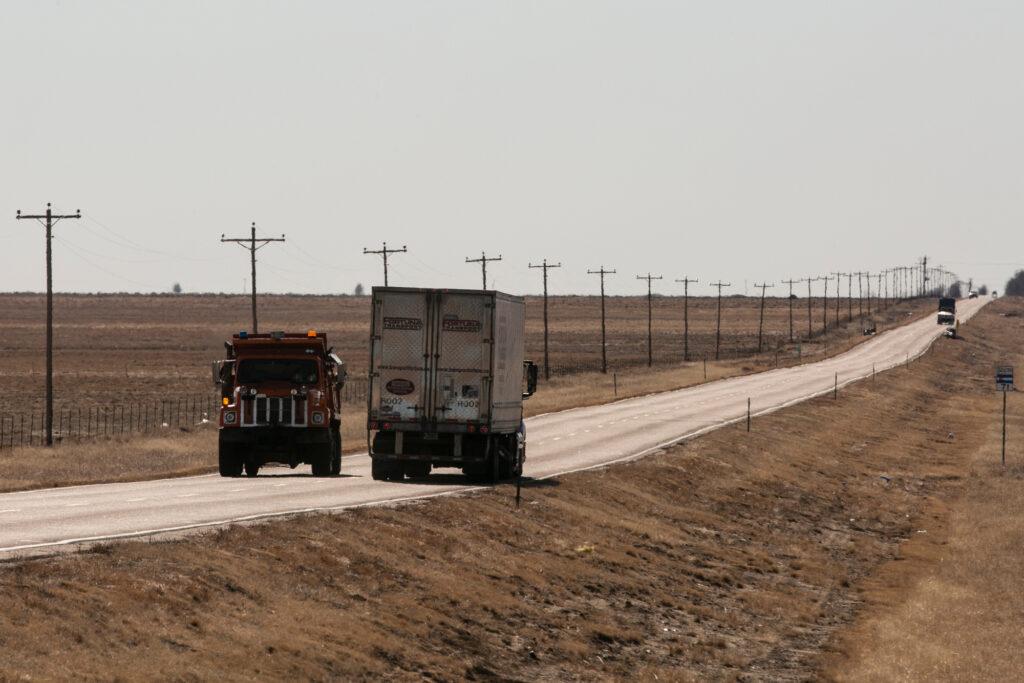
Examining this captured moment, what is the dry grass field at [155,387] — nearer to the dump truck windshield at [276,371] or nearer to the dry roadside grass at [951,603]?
the dump truck windshield at [276,371]

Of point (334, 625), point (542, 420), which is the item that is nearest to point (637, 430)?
point (542, 420)

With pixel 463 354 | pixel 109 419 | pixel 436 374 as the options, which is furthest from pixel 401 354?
pixel 109 419

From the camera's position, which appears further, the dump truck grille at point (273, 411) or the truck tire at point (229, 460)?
the truck tire at point (229, 460)

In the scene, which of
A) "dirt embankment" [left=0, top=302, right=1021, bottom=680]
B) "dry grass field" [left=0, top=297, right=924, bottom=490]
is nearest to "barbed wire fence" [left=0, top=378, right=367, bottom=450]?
"dry grass field" [left=0, top=297, right=924, bottom=490]

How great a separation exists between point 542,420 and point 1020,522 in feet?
86.2

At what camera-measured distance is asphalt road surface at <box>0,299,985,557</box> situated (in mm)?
24328

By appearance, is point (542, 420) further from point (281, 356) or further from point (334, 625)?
point (334, 625)

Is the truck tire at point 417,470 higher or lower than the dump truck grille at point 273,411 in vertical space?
lower

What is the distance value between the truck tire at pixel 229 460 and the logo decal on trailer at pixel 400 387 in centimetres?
449

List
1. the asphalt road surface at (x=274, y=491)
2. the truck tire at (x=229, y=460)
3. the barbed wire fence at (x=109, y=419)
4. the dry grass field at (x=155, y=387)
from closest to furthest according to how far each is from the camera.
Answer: the asphalt road surface at (x=274, y=491), the truck tire at (x=229, y=460), the dry grass field at (x=155, y=387), the barbed wire fence at (x=109, y=419)

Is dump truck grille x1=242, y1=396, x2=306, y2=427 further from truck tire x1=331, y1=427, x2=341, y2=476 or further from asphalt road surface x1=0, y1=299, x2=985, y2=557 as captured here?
truck tire x1=331, y1=427, x2=341, y2=476

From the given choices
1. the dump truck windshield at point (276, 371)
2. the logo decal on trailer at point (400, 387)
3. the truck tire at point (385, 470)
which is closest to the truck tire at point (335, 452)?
the truck tire at point (385, 470)

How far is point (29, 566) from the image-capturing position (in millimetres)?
19625

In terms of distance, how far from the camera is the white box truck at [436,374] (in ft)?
116
